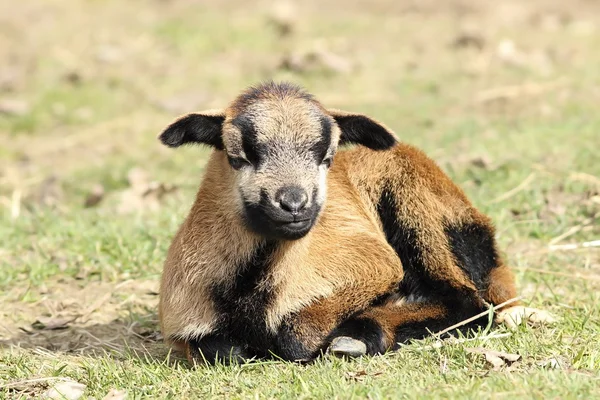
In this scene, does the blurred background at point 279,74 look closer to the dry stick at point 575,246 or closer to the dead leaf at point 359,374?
the dry stick at point 575,246

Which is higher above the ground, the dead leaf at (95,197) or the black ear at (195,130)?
the black ear at (195,130)

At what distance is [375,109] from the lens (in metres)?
13.5

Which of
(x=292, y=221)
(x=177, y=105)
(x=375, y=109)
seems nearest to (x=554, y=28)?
(x=375, y=109)

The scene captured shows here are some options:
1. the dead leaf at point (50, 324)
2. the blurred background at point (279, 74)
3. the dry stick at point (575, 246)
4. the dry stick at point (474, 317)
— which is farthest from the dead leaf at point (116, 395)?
the blurred background at point (279, 74)

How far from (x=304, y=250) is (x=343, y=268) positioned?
346 millimetres

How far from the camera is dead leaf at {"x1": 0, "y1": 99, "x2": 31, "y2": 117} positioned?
47.6 ft

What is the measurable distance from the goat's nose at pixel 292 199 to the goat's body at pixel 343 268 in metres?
0.52

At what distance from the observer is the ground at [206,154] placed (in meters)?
5.75

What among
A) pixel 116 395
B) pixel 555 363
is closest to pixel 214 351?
pixel 116 395

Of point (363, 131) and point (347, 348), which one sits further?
point (363, 131)

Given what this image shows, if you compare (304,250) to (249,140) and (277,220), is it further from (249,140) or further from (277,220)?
(249,140)

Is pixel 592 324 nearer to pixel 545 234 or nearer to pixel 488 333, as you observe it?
pixel 488 333

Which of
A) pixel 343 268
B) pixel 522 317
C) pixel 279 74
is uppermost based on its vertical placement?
pixel 279 74

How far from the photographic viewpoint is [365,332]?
6.16 m
